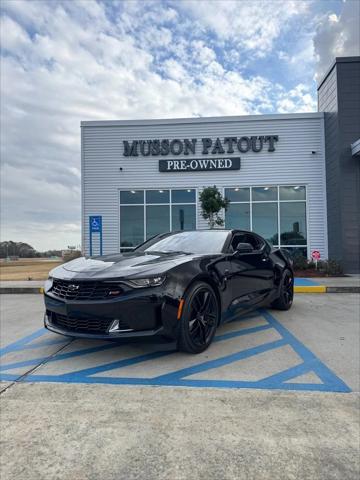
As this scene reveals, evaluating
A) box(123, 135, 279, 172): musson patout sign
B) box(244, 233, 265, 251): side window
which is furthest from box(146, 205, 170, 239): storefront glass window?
box(244, 233, 265, 251): side window

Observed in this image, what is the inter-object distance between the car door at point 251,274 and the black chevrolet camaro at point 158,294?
14mm

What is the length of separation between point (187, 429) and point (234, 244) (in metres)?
2.85

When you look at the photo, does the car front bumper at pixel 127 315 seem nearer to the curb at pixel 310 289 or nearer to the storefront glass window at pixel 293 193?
the curb at pixel 310 289

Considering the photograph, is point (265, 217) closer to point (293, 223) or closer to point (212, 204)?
point (293, 223)

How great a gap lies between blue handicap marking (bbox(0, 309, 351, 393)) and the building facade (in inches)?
402

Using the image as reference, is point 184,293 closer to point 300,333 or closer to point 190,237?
point 190,237

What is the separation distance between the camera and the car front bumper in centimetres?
297

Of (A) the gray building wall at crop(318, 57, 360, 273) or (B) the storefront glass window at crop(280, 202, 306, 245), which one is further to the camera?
(B) the storefront glass window at crop(280, 202, 306, 245)

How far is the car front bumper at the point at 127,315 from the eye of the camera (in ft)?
9.75

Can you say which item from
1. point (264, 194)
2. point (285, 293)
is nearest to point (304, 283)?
point (285, 293)

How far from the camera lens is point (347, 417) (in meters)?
2.22

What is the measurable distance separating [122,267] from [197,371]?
1.28 metres

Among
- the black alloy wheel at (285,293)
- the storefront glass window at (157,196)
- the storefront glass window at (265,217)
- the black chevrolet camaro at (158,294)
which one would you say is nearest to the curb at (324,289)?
the black alloy wheel at (285,293)

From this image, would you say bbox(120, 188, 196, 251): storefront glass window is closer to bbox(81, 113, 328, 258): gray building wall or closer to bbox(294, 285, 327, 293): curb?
bbox(81, 113, 328, 258): gray building wall
